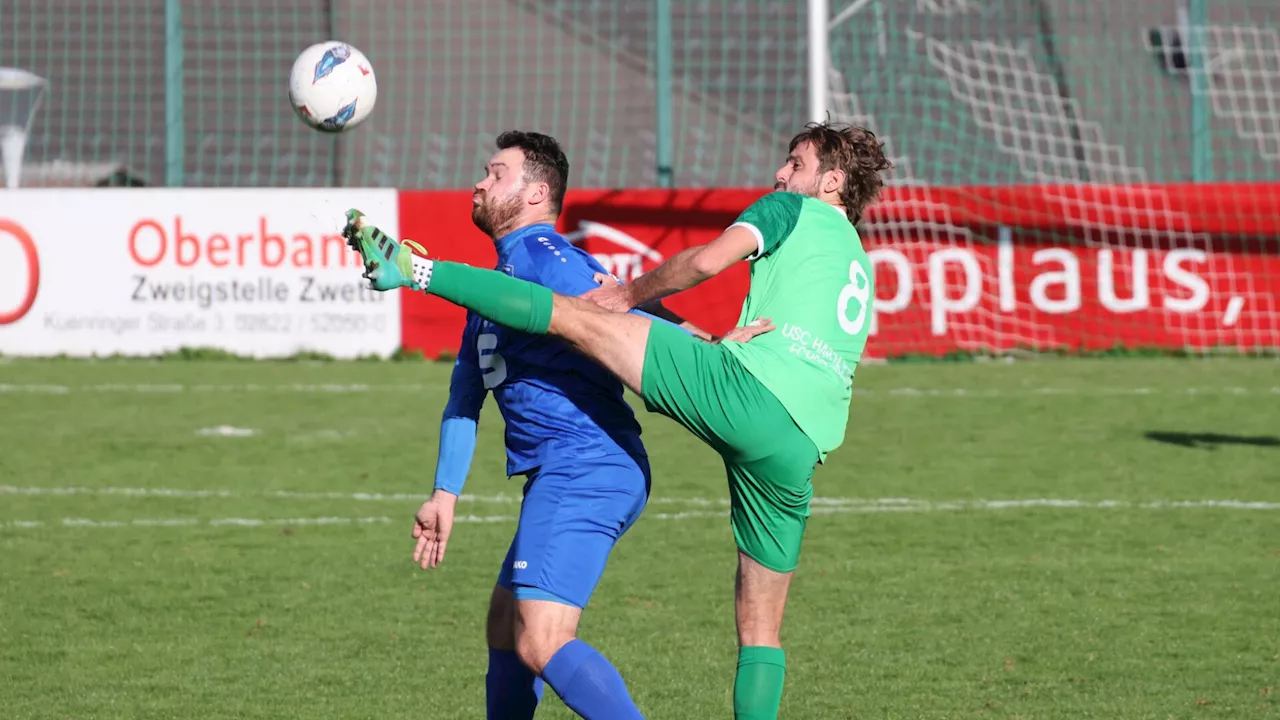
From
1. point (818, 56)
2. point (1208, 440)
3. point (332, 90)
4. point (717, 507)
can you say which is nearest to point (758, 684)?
point (332, 90)

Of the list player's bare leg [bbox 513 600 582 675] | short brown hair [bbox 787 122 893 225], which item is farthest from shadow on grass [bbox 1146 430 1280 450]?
player's bare leg [bbox 513 600 582 675]

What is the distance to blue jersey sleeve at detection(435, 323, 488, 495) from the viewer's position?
15.6 ft

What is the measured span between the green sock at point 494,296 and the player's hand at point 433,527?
69 centimetres

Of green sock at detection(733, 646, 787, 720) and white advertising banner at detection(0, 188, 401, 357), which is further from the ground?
green sock at detection(733, 646, 787, 720)

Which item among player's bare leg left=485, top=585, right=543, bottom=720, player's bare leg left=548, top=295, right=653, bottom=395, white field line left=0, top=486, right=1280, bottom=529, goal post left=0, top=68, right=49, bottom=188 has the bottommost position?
white field line left=0, top=486, right=1280, bottom=529

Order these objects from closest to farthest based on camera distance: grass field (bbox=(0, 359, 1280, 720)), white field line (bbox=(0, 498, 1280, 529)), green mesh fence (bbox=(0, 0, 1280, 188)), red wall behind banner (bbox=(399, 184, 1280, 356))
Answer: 1. grass field (bbox=(0, 359, 1280, 720))
2. white field line (bbox=(0, 498, 1280, 529))
3. red wall behind banner (bbox=(399, 184, 1280, 356))
4. green mesh fence (bbox=(0, 0, 1280, 188))

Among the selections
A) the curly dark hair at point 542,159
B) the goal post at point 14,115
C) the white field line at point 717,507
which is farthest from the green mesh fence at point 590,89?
the curly dark hair at point 542,159

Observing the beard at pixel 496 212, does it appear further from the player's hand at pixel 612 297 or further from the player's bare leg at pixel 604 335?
the player's bare leg at pixel 604 335

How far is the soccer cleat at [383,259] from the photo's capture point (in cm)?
410

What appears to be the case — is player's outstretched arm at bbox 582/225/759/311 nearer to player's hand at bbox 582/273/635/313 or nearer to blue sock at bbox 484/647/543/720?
player's hand at bbox 582/273/635/313

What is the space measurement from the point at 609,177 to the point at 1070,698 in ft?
51.4

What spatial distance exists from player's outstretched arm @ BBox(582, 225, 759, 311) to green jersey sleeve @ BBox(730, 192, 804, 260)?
0.02m

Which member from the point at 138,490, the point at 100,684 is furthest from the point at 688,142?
the point at 100,684

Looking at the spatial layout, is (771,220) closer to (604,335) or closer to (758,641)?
(604,335)
